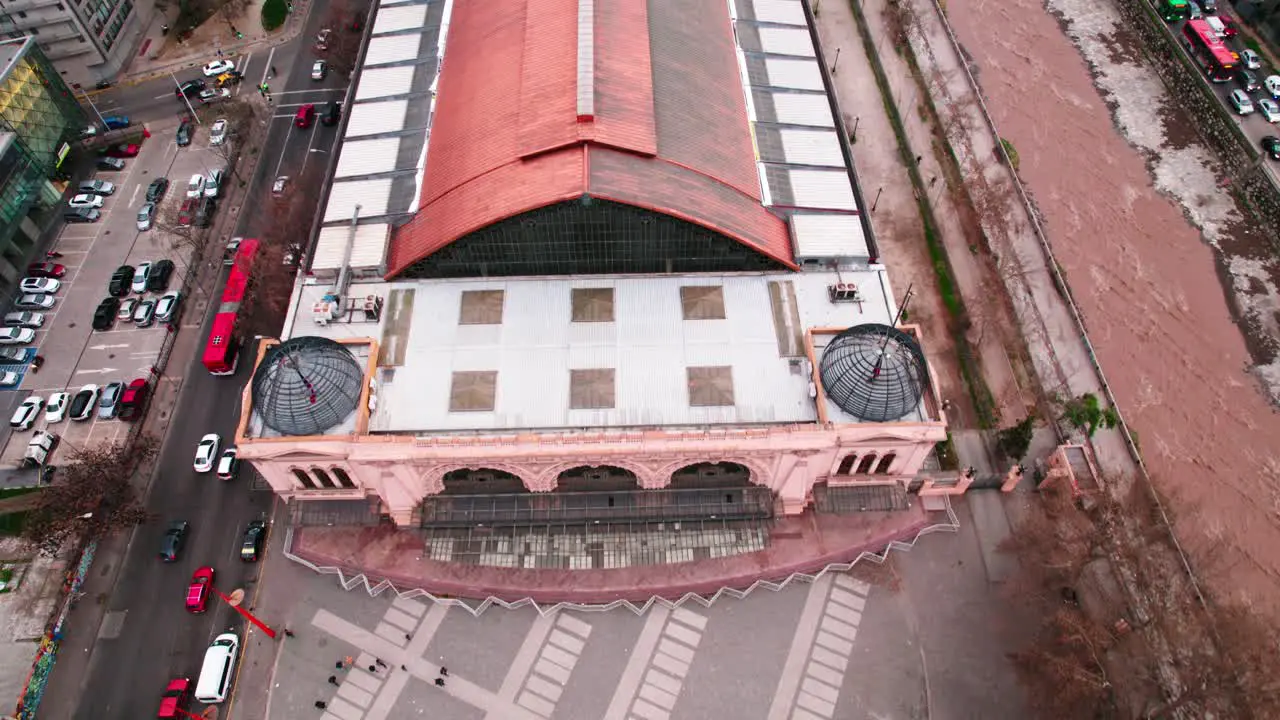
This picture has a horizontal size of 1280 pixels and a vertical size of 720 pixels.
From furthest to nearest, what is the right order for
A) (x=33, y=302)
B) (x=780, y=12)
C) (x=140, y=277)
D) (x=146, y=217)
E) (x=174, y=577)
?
1. (x=780, y=12)
2. (x=146, y=217)
3. (x=140, y=277)
4. (x=33, y=302)
5. (x=174, y=577)

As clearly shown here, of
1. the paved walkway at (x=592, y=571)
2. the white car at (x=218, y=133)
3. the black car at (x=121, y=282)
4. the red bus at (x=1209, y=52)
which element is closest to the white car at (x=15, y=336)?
the black car at (x=121, y=282)

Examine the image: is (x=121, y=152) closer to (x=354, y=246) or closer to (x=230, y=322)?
(x=230, y=322)

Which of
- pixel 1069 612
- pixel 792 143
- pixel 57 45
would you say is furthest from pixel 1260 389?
pixel 57 45

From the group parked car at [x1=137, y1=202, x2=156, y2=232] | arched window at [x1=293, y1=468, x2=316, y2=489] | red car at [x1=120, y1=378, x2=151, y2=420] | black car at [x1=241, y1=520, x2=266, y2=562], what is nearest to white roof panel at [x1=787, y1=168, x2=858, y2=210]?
arched window at [x1=293, y1=468, x2=316, y2=489]

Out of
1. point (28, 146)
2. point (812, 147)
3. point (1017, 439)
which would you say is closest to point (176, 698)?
point (28, 146)

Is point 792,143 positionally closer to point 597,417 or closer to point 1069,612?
point 597,417

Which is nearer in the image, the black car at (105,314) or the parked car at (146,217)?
the black car at (105,314)

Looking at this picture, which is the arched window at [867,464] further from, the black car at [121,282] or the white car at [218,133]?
the white car at [218,133]
